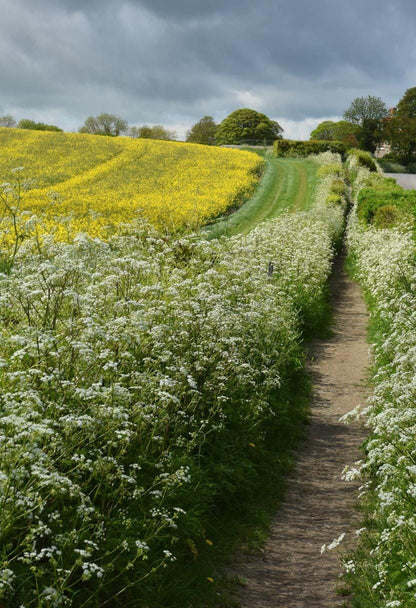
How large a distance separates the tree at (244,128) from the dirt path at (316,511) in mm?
78543

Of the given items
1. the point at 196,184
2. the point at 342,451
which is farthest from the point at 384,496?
the point at 196,184

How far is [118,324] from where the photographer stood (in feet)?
19.4

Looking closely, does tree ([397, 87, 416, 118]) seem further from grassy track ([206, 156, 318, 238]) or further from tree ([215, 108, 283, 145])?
grassy track ([206, 156, 318, 238])

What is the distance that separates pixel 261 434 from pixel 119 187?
27.5 m

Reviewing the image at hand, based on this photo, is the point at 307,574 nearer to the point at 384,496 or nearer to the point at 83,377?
the point at 384,496

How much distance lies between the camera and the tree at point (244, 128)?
8831cm

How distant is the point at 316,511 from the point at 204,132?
9108 centimetres

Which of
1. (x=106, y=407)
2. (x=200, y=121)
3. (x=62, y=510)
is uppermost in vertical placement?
(x=200, y=121)

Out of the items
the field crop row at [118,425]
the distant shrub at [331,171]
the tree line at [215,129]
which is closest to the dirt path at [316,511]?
the field crop row at [118,425]

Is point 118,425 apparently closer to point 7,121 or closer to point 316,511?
point 316,511

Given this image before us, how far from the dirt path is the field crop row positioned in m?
0.50

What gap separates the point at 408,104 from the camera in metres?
90.7

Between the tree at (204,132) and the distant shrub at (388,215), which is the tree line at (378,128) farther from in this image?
the distant shrub at (388,215)

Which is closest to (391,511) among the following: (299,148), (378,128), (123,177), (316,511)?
(316,511)
